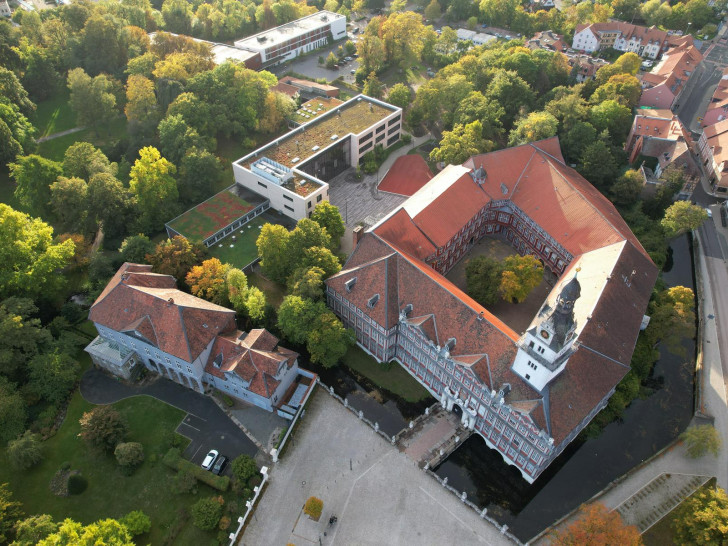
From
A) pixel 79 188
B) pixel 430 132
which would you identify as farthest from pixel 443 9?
pixel 79 188

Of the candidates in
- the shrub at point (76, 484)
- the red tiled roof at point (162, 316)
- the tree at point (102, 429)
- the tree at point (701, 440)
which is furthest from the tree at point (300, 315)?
the tree at point (701, 440)

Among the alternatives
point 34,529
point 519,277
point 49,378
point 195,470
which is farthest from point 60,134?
point 519,277

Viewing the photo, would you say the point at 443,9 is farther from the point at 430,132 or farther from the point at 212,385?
the point at 212,385

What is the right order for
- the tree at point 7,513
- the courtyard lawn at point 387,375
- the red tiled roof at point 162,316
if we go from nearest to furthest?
the tree at point 7,513, the red tiled roof at point 162,316, the courtyard lawn at point 387,375

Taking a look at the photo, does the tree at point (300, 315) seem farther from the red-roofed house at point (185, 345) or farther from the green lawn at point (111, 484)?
the green lawn at point (111, 484)

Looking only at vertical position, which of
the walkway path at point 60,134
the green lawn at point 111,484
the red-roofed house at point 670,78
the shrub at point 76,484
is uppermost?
the red-roofed house at point 670,78

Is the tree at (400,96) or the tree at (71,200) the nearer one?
the tree at (71,200)
